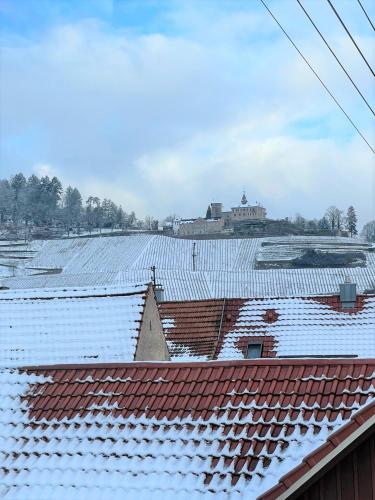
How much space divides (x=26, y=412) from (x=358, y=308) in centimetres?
1283

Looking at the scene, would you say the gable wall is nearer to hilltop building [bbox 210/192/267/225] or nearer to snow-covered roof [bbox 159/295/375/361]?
snow-covered roof [bbox 159/295/375/361]

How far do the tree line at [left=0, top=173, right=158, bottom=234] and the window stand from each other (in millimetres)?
108421

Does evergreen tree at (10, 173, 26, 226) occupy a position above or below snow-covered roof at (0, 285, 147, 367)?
above

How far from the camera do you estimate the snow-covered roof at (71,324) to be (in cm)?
1102

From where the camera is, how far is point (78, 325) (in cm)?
1197

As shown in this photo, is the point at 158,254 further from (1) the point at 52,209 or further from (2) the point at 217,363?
(1) the point at 52,209

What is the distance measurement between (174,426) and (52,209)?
428 ft

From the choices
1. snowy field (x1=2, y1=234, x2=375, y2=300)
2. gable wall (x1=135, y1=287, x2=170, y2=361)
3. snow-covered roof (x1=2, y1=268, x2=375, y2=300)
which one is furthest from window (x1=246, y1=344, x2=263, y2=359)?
snow-covered roof (x1=2, y1=268, x2=375, y2=300)

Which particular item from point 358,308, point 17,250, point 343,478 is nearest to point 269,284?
point 358,308

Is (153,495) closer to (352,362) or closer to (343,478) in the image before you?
(343,478)

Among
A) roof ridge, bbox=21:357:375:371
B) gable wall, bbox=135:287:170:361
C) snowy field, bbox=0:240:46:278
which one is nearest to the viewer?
roof ridge, bbox=21:357:375:371

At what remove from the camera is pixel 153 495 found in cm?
632

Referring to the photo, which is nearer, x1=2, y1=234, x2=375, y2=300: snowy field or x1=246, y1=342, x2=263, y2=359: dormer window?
x1=246, y1=342, x2=263, y2=359: dormer window

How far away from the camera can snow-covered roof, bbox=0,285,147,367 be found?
11023 millimetres
